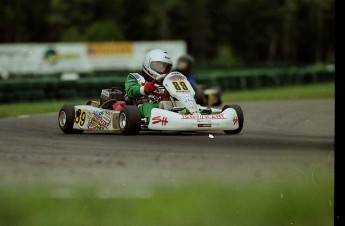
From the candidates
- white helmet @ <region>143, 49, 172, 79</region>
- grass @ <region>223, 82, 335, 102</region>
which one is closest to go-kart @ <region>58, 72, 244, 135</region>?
white helmet @ <region>143, 49, 172, 79</region>

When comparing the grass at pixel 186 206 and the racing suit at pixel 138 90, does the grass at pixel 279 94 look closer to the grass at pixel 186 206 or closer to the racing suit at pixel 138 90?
the racing suit at pixel 138 90

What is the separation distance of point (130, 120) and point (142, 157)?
0.50 metres

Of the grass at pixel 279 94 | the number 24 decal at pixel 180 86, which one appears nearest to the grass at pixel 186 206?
the number 24 decal at pixel 180 86

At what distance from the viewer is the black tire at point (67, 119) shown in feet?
19.8

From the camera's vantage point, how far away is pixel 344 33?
5.66 meters

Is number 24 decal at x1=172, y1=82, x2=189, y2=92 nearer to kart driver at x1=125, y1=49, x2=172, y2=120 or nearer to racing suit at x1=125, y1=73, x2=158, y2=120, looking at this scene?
racing suit at x1=125, y1=73, x2=158, y2=120

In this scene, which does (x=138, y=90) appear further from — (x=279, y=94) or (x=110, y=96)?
(x=279, y=94)

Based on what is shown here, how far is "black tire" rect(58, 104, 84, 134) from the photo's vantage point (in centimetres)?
602

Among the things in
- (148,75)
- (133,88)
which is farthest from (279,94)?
(133,88)

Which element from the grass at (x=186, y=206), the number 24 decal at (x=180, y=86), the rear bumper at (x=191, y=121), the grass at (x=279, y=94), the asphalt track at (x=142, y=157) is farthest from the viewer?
the grass at (x=279, y=94)

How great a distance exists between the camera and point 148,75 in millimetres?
6312

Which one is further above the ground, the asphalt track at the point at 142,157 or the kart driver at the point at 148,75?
the kart driver at the point at 148,75

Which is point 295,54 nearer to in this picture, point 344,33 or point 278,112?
point 278,112

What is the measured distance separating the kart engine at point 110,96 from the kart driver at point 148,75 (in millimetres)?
59
